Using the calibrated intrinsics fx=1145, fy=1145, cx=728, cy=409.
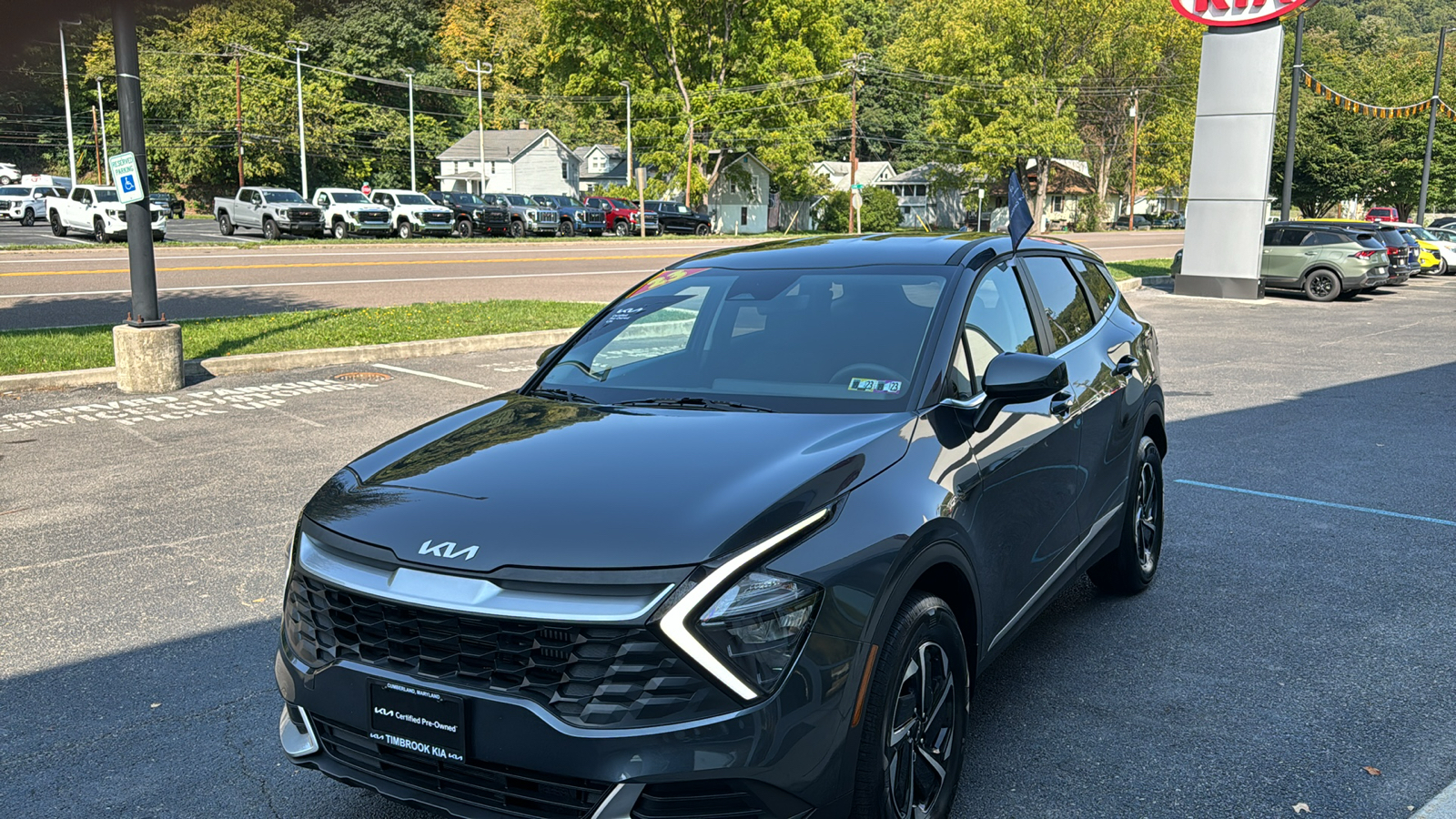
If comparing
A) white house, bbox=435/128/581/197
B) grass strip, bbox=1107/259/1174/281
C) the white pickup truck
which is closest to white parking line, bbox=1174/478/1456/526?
grass strip, bbox=1107/259/1174/281

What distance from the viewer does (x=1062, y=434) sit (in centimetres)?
430

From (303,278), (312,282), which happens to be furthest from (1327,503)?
(303,278)

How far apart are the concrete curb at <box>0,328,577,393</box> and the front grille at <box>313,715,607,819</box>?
9.52m

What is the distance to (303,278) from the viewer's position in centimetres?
2317

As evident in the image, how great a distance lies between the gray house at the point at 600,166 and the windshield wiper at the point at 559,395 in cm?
8140

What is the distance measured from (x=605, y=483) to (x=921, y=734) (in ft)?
3.71

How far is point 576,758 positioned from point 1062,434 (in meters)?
2.45

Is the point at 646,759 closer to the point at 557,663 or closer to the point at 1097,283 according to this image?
the point at 557,663

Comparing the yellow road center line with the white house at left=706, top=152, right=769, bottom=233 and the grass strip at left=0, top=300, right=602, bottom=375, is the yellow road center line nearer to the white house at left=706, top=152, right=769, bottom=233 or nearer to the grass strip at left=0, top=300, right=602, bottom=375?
the grass strip at left=0, top=300, right=602, bottom=375

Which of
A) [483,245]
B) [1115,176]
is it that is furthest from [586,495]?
[1115,176]

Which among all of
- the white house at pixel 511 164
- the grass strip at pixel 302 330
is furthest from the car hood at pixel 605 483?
the white house at pixel 511 164

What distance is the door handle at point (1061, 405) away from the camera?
14.0 ft

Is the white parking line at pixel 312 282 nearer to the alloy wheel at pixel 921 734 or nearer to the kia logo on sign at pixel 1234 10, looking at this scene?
the kia logo on sign at pixel 1234 10

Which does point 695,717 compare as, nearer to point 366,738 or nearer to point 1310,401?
point 366,738
